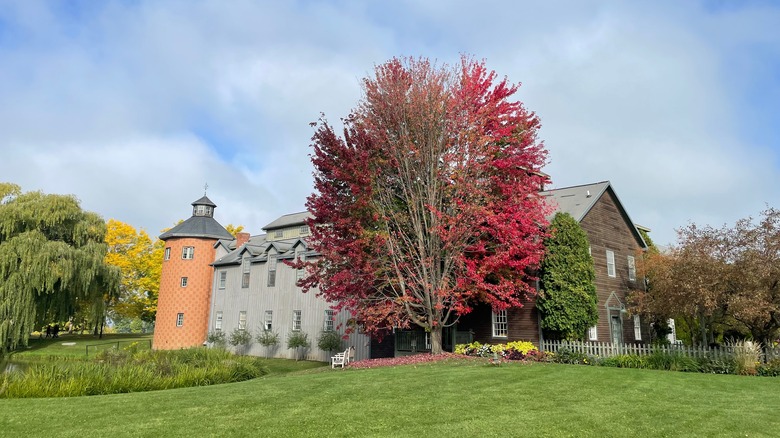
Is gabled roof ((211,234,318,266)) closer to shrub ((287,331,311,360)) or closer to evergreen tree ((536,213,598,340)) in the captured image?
shrub ((287,331,311,360))

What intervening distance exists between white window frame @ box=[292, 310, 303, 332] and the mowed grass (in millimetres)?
18140

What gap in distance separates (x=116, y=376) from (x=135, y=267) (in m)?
36.3

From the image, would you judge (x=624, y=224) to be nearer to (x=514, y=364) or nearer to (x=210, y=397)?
(x=514, y=364)

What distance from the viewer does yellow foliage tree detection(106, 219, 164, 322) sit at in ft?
157

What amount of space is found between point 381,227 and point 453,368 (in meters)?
6.31

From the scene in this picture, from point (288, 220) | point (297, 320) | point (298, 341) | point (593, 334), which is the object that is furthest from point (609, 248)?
point (288, 220)

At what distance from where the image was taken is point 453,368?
16.7 metres

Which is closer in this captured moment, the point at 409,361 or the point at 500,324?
the point at 409,361

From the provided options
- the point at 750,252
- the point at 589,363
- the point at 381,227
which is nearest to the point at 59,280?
the point at 381,227

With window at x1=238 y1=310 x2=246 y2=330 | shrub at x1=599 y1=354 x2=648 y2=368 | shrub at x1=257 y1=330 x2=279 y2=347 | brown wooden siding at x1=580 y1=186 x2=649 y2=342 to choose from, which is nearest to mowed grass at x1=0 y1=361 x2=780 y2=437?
shrub at x1=599 y1=354 x2=648 y2=368

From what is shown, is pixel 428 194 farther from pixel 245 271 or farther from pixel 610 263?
pixel 245 271

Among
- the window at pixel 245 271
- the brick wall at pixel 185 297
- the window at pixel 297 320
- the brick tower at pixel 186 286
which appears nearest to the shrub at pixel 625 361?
the window at pixel 297 320

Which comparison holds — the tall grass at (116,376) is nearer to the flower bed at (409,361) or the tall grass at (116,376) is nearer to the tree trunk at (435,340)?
the flower bed at (409,361)

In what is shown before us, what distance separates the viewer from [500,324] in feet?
78.2
